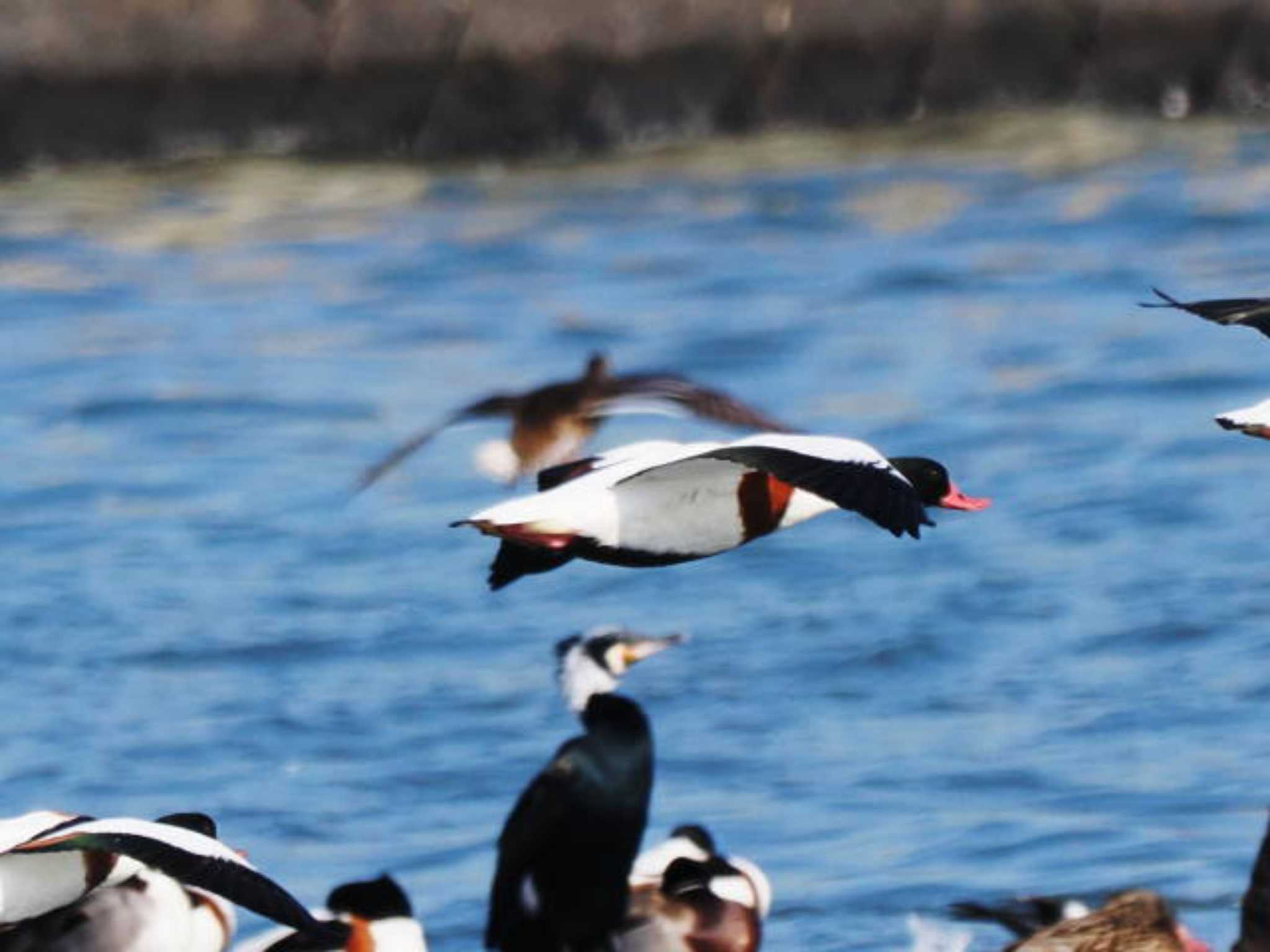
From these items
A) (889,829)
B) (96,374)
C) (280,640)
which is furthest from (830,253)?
(889,829)

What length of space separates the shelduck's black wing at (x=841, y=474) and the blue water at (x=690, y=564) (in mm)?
2656

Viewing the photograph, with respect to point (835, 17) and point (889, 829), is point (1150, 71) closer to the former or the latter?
point (835, 17)

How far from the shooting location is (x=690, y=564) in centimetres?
1494

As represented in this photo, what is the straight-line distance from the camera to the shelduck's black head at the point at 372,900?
8344 mm

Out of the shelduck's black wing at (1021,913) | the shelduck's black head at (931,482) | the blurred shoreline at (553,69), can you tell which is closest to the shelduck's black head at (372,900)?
the shelduck's black wing at (1021,913)

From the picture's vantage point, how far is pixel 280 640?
→ 1368 centimetres

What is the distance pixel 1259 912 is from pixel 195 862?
206 centimetres

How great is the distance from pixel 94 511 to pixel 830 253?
4.87m

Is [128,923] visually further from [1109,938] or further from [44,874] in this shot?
[1109,938]

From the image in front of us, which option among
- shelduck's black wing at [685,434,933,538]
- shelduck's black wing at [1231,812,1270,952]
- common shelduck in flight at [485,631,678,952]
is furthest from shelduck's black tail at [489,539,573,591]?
shelduck's black wing at [1231,812,1270,952]

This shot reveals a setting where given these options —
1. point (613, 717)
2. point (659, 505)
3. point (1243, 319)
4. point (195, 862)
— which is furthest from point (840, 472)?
point (195, 862)

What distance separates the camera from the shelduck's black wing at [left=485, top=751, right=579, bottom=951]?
7.86m

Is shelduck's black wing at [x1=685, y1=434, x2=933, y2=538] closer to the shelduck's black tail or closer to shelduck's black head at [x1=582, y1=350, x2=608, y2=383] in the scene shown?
the shelduck's black tail

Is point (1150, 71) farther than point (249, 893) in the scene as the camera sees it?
Yes
